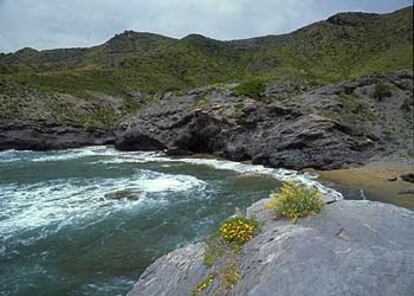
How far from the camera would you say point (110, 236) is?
19.3 metres

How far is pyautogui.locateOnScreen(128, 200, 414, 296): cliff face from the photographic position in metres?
6.58

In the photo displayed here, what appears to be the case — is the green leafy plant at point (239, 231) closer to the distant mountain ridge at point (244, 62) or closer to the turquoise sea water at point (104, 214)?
the turquoise sea water at point (104, 214)

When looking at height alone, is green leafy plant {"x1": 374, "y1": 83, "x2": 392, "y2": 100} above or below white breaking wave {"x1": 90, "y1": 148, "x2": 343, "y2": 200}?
above

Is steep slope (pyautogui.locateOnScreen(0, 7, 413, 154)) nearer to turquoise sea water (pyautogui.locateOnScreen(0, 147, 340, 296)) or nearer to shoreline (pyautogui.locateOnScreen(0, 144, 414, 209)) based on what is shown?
shoreline (pyautogui.locateOnScreen(0, 144, 414, 209))

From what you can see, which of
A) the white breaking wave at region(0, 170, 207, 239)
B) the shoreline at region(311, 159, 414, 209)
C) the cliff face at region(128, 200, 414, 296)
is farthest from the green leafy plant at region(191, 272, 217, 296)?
the shoreline at region(311, 159, 414, 209)

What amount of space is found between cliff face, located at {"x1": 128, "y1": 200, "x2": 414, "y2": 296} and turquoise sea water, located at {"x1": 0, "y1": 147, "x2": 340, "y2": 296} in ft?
18.0

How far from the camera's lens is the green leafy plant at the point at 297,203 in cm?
927

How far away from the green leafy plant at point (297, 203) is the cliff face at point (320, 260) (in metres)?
0.19

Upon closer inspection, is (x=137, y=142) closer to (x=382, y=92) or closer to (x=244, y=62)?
(x=382, y=92)

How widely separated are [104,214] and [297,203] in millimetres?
14930

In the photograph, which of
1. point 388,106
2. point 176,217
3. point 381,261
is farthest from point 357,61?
point 381,261

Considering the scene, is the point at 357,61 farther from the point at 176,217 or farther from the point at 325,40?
the point at 176,217

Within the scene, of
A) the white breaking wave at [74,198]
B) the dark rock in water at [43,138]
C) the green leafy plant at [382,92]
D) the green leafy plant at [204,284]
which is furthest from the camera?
the dark rock in water at [43,138]

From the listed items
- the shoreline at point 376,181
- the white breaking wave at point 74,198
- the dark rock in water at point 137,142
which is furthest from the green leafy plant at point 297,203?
the dark rock in water at point 137,142
